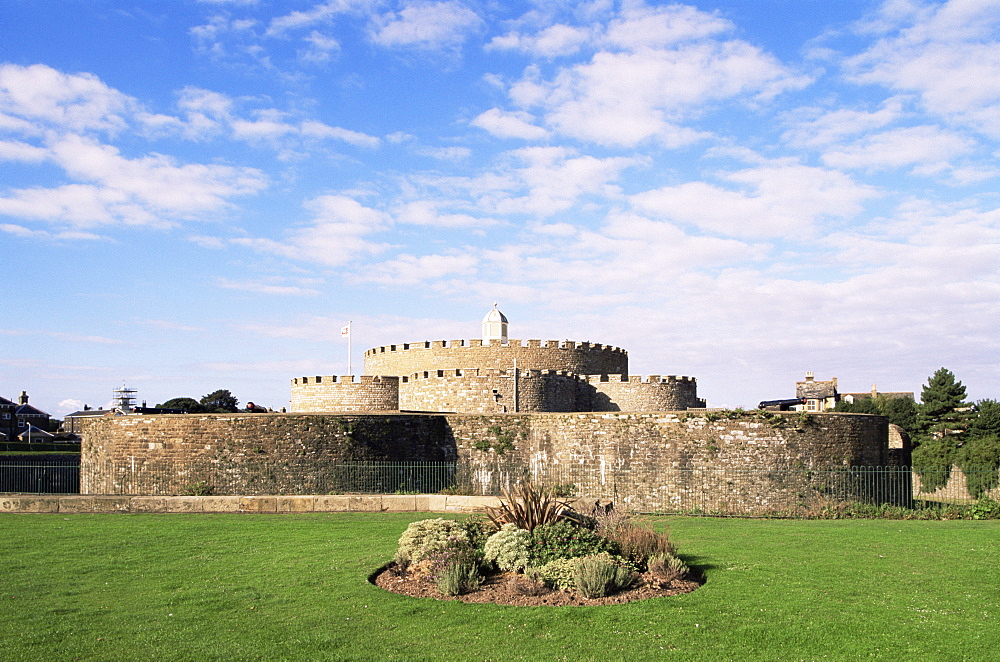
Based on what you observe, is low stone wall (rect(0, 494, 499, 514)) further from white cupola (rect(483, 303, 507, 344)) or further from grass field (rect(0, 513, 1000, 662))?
white cupola (rect(483, 303, 507, 344))

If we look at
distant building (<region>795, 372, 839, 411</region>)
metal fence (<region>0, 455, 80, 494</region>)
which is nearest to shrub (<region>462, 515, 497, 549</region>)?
metal fence (<region>0, 455, 80, 494</region>)

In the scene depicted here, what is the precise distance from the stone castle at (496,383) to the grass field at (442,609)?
60.4 ft

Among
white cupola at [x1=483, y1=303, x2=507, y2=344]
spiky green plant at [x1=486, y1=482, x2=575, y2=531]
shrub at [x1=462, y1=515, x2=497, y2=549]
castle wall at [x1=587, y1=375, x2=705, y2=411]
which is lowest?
Answer: shrub at [x1=462, y1=515, x2=497, y2=549]

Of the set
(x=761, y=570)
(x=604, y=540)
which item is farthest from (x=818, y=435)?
(x=604, y=540)

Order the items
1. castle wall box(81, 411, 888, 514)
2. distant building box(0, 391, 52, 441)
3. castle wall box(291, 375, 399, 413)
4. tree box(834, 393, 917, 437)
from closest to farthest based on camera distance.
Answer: castle wall box(81, 411, 888, 514)
castle wall box(291, 375, 399, 413)
tree box(834, 393, 917, 437)
distant building box(0, 391, 52, 441)

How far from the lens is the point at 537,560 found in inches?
456

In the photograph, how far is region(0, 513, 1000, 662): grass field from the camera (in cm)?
856

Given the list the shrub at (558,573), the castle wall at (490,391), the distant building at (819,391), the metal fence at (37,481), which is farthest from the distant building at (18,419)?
the shrub at (558,573)

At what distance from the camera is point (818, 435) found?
23172mm

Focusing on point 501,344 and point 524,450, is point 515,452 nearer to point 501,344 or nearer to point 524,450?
point 524,450

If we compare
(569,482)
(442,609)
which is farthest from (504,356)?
(442,609)

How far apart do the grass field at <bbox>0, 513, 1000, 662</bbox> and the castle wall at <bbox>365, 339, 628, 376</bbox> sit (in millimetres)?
23686

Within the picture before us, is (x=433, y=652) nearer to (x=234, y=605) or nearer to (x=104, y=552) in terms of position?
(x=234, y=605)

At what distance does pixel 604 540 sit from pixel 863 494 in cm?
1456
